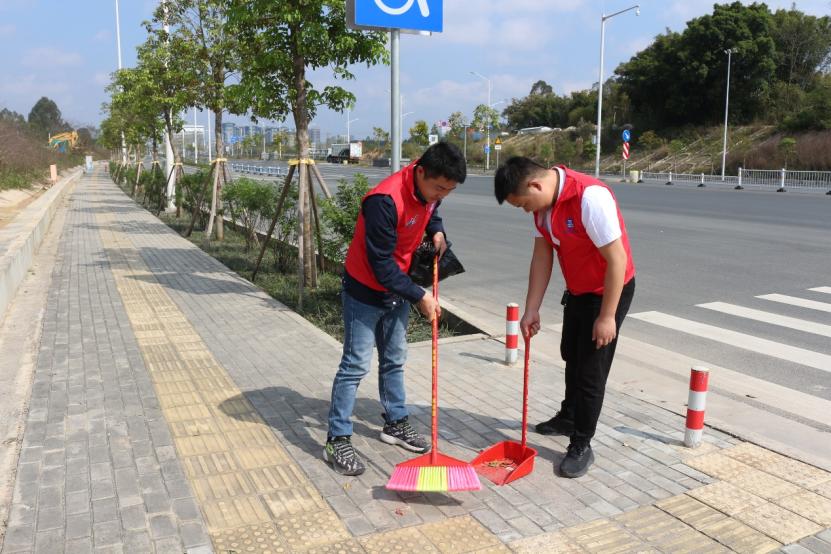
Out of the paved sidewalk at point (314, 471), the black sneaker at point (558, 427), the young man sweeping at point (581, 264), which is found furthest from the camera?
the black sneaker at point (558, 427)

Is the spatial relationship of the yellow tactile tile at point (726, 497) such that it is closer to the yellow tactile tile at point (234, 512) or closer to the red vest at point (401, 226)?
the red vest at point (401, 226)

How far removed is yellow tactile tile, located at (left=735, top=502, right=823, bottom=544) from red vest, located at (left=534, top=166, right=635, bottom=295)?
3.89 feet

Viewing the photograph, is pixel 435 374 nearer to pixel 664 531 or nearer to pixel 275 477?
pixel 275 477

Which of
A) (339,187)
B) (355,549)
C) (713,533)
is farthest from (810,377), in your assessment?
(339,187)

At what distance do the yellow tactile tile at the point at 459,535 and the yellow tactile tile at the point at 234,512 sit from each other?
73cm

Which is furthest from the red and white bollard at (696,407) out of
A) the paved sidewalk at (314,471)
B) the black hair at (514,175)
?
the black hair at (514,175)

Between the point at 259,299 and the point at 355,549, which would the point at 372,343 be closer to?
the point at 355,549

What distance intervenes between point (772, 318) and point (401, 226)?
203 inches

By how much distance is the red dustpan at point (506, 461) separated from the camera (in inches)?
140

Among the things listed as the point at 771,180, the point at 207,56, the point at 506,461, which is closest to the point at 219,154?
the point at 207,56

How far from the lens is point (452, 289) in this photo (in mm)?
8812

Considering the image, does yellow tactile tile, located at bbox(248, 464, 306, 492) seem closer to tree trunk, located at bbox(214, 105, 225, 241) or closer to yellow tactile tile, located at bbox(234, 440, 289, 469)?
yellow tactile tile, located at bbox(234, 440, 289, 469)

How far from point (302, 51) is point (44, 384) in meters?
4.23

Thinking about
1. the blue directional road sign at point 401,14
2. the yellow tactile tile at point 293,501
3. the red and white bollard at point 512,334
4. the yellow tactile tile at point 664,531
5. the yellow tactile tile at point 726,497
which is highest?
the blue directional road sign at point 401,14
